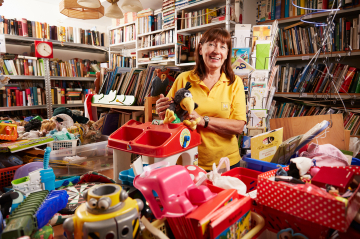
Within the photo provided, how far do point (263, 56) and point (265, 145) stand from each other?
106 cm

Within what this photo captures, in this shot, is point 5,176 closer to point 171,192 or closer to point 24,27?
point 171,192

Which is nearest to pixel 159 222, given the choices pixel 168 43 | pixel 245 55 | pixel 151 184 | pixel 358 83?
pixel 151 184

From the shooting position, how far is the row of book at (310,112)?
2.08 m

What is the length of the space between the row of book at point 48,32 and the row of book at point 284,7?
3643mm

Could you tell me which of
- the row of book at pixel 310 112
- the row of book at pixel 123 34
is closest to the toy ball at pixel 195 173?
the row of book at pixel 310 112

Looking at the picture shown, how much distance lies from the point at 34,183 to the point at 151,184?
0.44 metres

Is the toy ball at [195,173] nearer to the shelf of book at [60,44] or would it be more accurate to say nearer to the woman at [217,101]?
the woman at [217,101]

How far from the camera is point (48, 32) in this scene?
A: 4.18 meters

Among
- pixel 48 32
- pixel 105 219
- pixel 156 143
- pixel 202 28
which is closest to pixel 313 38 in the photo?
pixel 202 28

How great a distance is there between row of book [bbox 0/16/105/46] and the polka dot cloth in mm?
4778

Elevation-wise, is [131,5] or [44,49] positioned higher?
[131,5]

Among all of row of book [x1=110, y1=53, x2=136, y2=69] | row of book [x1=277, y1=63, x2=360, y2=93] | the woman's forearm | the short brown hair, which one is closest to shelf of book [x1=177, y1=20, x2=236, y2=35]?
row of book [x1=277, y1=63, x2=360, y2=93]

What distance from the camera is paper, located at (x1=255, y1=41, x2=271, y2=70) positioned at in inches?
66.7

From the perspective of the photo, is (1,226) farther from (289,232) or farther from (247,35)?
(247,35)
